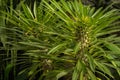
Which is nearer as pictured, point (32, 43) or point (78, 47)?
point (78, 47)

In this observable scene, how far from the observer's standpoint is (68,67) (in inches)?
44.0

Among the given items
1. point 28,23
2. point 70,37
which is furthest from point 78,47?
point 28,23

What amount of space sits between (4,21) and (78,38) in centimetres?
43

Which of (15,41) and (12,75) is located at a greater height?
(15,41)

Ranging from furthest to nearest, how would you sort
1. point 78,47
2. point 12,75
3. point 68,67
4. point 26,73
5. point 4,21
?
1. point 12,75
2. point 4,21
3. point 26,73
4. point 68,67
5. point 78,47

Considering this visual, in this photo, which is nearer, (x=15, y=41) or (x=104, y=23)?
(x=104, y=23)

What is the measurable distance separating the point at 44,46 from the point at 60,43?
0.08 meters

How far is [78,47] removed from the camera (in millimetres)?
994

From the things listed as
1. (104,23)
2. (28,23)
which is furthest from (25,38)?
(104,23)

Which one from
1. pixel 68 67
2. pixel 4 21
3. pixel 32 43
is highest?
pixel 4 21

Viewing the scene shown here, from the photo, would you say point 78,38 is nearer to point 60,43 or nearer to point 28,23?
point 60,43

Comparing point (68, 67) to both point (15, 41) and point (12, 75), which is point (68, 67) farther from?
point (12, 75)

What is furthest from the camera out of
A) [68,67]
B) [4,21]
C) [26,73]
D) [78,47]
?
[4,21]

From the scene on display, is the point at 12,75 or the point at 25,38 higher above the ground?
the point at 25,38
